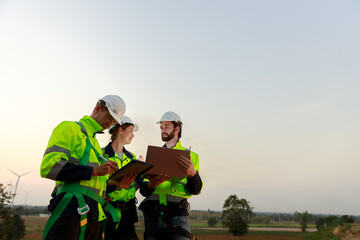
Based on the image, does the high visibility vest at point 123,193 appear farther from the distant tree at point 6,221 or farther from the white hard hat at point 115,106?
the distant tree at point 6,221

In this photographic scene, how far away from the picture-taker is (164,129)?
6.89m

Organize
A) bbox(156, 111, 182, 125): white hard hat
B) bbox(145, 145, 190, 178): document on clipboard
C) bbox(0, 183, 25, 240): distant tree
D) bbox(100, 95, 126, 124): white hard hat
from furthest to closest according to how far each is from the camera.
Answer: bbox(0, 183, 25, 240): distant tree < bbox(156, 111, 182, 125): white hard hat < bbox(145, 145, 190, 178): document on clipboard < bbox(100, 95, 126, 124): white hard hat

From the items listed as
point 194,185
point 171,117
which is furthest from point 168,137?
point 194,185

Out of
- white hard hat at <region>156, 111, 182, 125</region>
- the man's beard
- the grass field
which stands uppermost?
white hard hat at <region>156, 111, 182, 125</region>

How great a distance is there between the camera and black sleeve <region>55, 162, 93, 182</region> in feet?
12.2

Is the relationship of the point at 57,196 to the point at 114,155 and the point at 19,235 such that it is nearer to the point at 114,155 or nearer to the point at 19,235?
the point at 114,155

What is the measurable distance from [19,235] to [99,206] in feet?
136

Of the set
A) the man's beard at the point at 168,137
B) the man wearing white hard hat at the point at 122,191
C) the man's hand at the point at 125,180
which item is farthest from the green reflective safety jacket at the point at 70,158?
the man's beard at the point at 168,137

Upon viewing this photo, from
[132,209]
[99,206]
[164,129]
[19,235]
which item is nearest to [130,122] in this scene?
[164,129]

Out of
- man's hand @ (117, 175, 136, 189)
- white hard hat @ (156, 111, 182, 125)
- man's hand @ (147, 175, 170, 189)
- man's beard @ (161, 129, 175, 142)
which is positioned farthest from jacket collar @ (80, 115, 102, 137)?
white hard hat @ (156, 111, 182, 125)

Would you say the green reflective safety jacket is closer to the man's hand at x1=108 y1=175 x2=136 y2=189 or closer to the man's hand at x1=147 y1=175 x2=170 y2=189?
the man's hand at x1=108 y1=175 x2=136 y2=189

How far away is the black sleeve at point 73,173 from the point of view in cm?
372

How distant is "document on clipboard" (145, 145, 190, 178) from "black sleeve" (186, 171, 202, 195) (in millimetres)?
315

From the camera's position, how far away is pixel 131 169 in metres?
4.52
